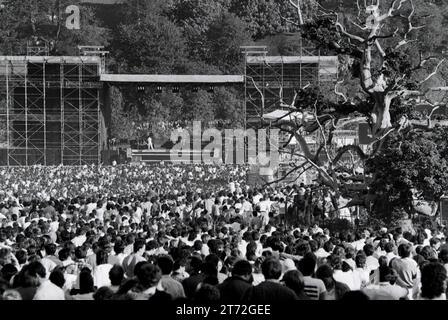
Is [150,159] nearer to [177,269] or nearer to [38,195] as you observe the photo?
[38,195]

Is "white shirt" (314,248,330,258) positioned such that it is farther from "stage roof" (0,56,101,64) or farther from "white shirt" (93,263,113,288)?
"stage roof" (0,56,101,64)

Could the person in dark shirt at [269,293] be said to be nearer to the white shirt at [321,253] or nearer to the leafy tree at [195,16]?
the white shirt at [321,253]

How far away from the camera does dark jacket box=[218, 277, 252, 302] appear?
352 inches

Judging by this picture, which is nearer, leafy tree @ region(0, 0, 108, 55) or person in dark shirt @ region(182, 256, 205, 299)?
person in dark shirt @ region(182, 256, 205, 299)

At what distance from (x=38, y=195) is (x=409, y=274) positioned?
70.6ft

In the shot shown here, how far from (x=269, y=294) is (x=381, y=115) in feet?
57.0

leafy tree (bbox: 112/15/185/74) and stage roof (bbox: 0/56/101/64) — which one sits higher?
leafy tree (bbox: 112/15/185/74)

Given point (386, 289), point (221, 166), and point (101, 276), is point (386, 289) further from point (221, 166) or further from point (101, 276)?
point (221, 166)

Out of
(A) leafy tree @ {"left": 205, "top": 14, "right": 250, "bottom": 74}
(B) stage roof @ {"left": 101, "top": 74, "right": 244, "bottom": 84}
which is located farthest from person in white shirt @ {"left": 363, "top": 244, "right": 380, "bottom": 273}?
(A) leafy tree @ {"left": 205, "top": 14, "right": 250, "bottom": 74}

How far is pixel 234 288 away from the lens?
9.13m

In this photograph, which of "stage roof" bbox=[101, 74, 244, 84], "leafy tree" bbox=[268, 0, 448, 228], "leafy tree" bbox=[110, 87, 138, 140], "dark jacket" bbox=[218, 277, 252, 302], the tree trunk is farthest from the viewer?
"leafy tree" bbox=[110, 87, 138, 140]

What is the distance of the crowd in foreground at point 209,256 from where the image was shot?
360 inches

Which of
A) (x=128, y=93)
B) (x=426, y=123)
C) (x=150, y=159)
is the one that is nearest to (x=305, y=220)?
(x=426, y=123)

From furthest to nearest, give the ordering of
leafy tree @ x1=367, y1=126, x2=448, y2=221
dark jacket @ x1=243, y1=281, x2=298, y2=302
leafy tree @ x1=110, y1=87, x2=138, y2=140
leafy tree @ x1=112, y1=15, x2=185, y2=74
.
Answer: leafy tree @ x1=112, y1=15, x2=185, y2=74 < leafy tree @ x1=110, y1=87, x2=138, y2=140 < leafy tree @ x1=367, y1=126, x2=448, y2=221 < dark jacket @ x1=243, y1=281, x2=298, y2=302
